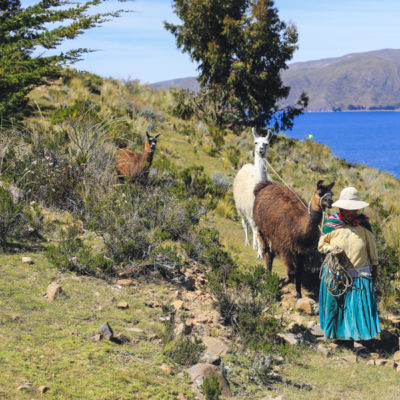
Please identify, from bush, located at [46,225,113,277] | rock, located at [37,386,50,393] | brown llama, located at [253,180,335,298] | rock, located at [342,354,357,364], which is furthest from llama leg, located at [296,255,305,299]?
rock, located at [37,386,50,393]

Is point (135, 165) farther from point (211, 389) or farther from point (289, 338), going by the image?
point (211, 389)

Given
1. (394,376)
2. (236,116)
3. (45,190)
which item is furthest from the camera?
(236,116)

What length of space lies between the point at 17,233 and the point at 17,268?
0.91 m

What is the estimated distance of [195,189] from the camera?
36.8 feet

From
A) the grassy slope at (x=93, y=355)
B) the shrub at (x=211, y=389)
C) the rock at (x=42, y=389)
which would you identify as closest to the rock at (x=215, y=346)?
the grassy slope at (x=93, y=355)

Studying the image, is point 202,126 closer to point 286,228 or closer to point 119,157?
point 119,157

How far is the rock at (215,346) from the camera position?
4392 mm

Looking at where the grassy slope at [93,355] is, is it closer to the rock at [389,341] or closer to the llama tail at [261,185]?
the rock at [389,341]

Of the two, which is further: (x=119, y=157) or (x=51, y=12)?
(x=119, y=157)

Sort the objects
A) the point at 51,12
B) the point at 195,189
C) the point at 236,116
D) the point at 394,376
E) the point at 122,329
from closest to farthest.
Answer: the point at 122,329 < the point at 394,376 < the point at 51,12 < the point at 195,189 < the point at 236,116

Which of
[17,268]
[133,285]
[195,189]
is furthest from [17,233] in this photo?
[195,189]

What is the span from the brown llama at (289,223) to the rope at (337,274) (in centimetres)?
76

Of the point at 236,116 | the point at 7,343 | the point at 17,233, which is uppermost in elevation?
A: the point at 236,116

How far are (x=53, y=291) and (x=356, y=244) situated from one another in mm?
3259
